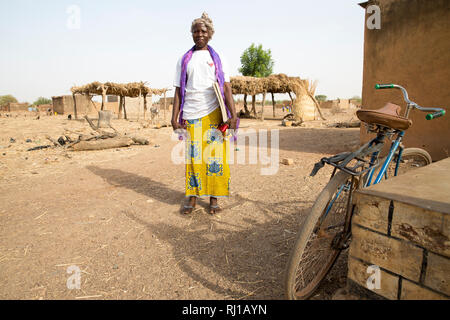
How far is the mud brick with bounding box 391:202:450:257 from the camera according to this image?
104cm

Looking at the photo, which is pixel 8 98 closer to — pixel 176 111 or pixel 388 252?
pixel 176 111

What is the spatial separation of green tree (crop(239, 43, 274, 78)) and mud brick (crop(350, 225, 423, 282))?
3068 cm

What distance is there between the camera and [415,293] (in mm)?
1146

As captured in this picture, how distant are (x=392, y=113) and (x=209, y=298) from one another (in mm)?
1462

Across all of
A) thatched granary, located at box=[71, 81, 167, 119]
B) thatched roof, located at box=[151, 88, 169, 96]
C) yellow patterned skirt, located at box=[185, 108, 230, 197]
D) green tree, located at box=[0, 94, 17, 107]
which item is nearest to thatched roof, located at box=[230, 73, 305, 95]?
thatched roof, located at box=[151, 88, 169, 96]

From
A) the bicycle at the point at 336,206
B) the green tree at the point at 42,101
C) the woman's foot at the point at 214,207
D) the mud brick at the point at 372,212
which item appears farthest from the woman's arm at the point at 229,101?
the green tree at the point at 42,101

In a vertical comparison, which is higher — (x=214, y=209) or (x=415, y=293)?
(x=415, y=293)

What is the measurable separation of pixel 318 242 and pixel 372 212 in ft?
1.16

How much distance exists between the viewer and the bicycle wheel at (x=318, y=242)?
1.27 m

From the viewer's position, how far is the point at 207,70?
260 cm

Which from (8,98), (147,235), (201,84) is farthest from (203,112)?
(8,98)

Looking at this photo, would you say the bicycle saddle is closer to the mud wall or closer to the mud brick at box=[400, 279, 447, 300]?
the mud brick at box=[400, 279, 447, 300]
